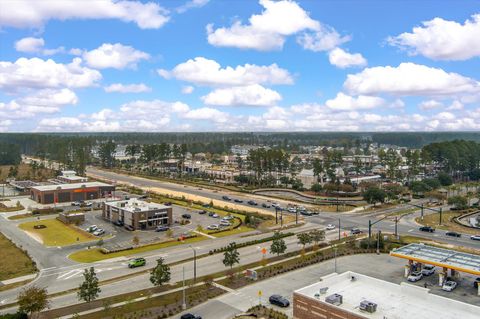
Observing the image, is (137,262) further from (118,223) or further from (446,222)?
(446,222)

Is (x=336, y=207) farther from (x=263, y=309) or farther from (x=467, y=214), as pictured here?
(x=263, y=309)

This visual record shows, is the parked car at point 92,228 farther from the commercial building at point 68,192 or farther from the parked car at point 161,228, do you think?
the commercial building at point 68,192

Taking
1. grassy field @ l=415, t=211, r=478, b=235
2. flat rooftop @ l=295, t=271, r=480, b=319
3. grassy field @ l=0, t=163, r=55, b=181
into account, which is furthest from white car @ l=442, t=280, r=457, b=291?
grassy field @ l=0, t=163, r=55, b=181

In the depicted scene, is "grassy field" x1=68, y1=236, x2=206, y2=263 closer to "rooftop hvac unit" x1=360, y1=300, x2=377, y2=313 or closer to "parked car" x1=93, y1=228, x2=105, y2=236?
"parked car" x1=93, y1=228, x2=105, y2=236

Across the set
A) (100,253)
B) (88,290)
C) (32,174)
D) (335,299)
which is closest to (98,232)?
(100,253)

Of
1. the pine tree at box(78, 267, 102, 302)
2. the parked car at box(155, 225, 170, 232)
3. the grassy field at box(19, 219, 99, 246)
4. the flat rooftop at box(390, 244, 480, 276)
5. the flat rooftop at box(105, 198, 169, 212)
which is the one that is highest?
the flat rooftop at box(105, 198, 169, 212)

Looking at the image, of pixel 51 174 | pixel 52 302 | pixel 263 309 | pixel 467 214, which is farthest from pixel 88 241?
pixel 51 174
